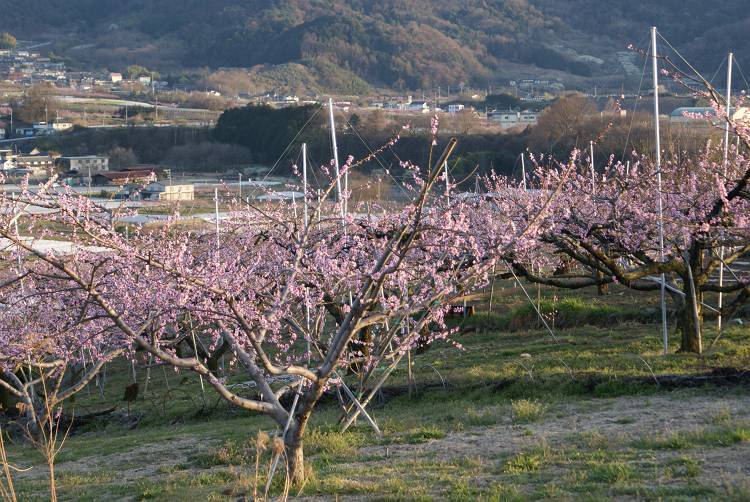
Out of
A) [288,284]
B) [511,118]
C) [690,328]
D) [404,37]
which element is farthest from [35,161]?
[404,37]

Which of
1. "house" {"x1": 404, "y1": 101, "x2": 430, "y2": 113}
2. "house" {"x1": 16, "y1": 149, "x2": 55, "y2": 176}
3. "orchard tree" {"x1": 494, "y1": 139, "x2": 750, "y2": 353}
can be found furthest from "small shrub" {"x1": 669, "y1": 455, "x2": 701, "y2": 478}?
"house" {"x1": 404, "y1": 101, "x2": 430, "y2": 113}

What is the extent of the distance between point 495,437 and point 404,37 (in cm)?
13906

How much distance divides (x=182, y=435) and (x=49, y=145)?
A: 273ft

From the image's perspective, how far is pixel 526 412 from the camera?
10383 millimetres

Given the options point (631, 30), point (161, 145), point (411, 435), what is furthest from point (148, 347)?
point (631, 30)

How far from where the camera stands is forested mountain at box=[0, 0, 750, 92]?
129m

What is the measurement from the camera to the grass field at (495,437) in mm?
7391

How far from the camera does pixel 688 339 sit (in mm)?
13359

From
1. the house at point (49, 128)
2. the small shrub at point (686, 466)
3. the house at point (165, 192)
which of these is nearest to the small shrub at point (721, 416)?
the small shrub at point (686, 466)

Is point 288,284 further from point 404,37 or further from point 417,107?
point 404,37

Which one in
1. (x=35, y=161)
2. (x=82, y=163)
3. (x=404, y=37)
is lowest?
(x=82, y=163)

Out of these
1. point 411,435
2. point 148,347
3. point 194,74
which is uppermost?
point 194,74

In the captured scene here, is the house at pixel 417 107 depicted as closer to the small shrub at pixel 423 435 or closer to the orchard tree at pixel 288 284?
the orchard tree at pixel 288 284

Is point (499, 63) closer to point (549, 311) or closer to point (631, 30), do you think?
point (631, 30)
